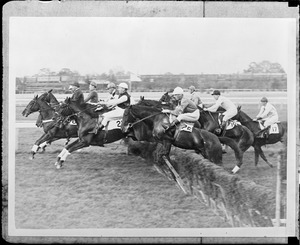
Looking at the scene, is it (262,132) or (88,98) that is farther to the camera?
(262,132)

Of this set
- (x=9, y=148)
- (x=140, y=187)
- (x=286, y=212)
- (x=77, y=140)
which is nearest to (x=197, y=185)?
(x=140, y=187)

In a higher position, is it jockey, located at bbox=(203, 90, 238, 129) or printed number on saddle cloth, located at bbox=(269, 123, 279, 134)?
jockey, located at bbox=(203, 90, 238, 129)

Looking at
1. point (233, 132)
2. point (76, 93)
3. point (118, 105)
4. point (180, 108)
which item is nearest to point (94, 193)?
point (118, 105)

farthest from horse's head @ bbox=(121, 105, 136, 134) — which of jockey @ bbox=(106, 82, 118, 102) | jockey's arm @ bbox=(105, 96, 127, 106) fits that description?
jockey @ bbox=(106, 82, 118, 102)

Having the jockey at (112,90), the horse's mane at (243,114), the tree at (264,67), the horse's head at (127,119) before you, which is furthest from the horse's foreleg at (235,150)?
the jockey at (112,90)

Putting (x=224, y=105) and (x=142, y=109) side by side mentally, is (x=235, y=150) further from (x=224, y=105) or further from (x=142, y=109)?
(x=142, y=109)

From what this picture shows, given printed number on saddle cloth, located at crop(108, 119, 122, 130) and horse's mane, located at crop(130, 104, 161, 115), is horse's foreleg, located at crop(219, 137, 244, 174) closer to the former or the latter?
horse's mane, located at crop(130, 104, 161, 115)
